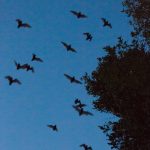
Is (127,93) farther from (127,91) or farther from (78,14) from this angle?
(78,14)

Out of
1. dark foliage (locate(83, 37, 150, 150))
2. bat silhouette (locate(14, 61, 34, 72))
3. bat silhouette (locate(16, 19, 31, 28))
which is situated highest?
bat silhouette (locate(16, 19, 31, 28))

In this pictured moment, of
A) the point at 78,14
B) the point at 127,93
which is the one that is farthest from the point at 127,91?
the point at 78,14

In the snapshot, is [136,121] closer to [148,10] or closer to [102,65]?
[102,65]

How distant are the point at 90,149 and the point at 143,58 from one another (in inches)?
265

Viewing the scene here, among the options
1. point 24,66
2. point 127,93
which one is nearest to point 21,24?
point 24,66

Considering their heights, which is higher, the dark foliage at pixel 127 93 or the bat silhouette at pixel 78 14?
the bat silhouette at pixel 78 14

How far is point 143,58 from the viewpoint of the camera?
2708 centimetres

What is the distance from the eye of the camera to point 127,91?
87.8 feet

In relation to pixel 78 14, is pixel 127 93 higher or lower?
lower

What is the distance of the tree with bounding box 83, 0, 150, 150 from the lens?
26.2m

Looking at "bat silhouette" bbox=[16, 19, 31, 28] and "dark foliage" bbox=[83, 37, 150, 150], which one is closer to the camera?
"dark foliage" bbox=[83, 37, 150, 150]

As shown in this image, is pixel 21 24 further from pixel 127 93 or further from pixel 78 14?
pixel 127 93

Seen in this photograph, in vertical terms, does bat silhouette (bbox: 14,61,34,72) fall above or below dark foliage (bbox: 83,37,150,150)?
above

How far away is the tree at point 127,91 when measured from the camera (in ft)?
85.9
